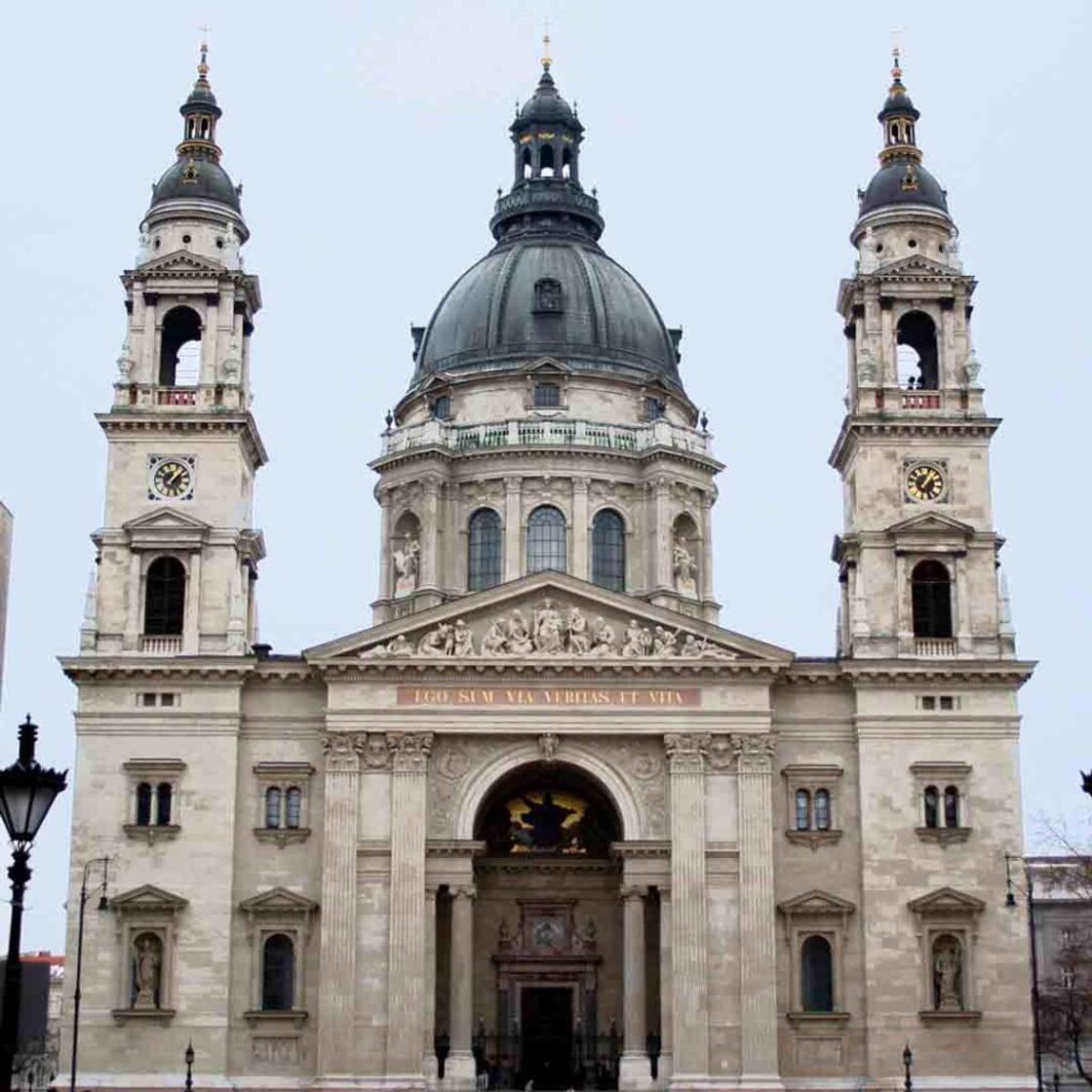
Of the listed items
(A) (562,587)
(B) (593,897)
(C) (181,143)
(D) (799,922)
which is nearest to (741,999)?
(D) (799,922)

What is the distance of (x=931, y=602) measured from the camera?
61906mm

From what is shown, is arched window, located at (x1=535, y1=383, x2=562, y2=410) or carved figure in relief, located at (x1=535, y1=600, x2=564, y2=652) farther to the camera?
arched window, located at (x1=535, y1=383, x2=562, y2=410)

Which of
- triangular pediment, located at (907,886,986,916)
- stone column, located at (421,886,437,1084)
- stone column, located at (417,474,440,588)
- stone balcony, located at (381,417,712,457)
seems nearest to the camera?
stone column, located at (421,886,437,1084)

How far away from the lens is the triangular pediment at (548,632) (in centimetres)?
5981

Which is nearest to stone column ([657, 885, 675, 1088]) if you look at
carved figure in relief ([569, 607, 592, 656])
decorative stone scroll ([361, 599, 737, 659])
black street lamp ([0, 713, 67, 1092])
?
decorative stone scroll ([361, 599, 737, 659])

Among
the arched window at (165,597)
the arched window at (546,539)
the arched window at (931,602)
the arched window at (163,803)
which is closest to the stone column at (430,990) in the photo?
the arched window at (163,803)

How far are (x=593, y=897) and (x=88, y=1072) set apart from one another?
1560 cm

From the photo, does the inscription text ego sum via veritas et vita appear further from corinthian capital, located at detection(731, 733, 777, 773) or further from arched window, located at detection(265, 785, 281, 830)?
Answer: arched window, located at detection(265, 785, 281, 830)

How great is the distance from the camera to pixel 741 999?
189ft

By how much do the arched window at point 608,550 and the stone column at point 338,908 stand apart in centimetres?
1424

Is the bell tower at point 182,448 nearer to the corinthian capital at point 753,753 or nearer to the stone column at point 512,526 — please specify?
the stone column at point 512,526

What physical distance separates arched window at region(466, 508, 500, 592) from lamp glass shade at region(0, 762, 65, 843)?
156ft

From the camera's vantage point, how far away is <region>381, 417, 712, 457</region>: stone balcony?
234ft

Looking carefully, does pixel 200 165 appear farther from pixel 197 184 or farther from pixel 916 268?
pixel 916 268
